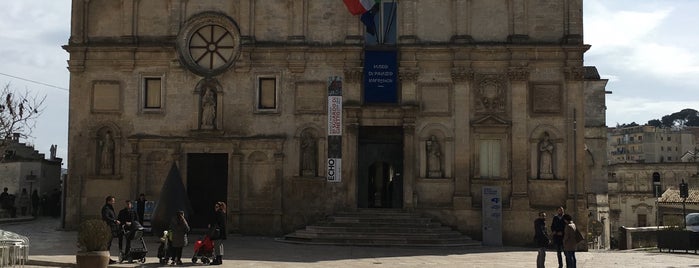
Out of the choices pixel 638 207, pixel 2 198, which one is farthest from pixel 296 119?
pixel 638 207

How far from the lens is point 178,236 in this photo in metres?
20.9

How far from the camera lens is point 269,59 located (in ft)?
104

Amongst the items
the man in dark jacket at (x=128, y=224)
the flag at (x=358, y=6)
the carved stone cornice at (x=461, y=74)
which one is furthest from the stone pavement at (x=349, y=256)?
the flag at (x=358, y=6)

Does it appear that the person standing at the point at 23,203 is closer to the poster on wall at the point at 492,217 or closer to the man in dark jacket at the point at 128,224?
the man in dark jacket at the point at 128,224

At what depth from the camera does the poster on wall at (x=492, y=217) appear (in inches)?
1186

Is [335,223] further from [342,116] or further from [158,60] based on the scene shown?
[158,60]

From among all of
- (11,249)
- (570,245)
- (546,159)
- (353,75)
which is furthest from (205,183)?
(570,245)

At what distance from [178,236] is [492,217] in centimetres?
1368

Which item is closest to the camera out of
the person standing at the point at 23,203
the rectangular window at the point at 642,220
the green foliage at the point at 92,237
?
the green foliage at the point at 92,237

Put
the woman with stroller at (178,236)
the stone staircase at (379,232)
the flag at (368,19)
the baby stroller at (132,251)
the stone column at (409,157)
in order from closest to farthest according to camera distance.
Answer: the woman with stroller at (178,236) → the baby stroller at (132,251) → the stone staircase at (379,232) → the stone column at (409,157) → the flag at (368,19)

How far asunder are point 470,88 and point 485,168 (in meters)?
3.22

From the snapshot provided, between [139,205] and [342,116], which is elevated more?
[342,116]

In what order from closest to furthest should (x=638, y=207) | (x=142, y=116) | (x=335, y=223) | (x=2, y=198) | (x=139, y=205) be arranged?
(x=139, y=205) → (x=335, y=223) → (x=142, y=116) → (x=2, y=198) → (x=638, y=207)

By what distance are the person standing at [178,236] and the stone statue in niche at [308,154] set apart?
35.0 ft
